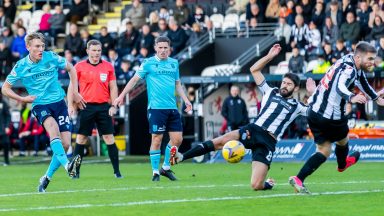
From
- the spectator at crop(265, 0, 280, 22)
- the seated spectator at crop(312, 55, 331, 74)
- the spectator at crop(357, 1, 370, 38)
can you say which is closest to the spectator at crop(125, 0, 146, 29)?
the spectator at crop(265, 0, 280, 22)

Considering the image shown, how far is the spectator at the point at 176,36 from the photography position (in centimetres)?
3375

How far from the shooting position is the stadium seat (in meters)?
34.7

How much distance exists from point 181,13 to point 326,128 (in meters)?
20.1

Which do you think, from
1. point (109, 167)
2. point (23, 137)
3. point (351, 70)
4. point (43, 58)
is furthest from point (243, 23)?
point (351, 70)

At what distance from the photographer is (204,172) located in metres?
22.1

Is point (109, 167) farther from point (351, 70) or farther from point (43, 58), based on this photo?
point (351, 70)

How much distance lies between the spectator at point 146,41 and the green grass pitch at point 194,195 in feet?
39.5

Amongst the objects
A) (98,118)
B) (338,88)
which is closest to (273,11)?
(98,118)

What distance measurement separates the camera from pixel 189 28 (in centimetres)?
3444

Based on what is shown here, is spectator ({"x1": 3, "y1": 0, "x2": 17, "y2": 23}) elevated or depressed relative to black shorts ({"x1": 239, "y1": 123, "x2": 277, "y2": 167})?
elevated

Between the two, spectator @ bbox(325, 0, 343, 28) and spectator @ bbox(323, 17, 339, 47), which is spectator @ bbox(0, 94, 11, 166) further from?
spectator @ bbox(325, 0, 343, 28)

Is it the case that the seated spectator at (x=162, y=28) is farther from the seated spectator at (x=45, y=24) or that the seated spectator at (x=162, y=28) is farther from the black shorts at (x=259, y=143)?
the black shorts at (x=259, y=143)

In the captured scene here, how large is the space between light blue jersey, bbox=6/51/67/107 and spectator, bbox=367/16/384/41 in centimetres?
1385

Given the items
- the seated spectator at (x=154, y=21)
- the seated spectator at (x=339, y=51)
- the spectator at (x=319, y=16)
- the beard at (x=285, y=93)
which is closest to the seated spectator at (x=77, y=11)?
the seated spectator at (x=154, y=21)
